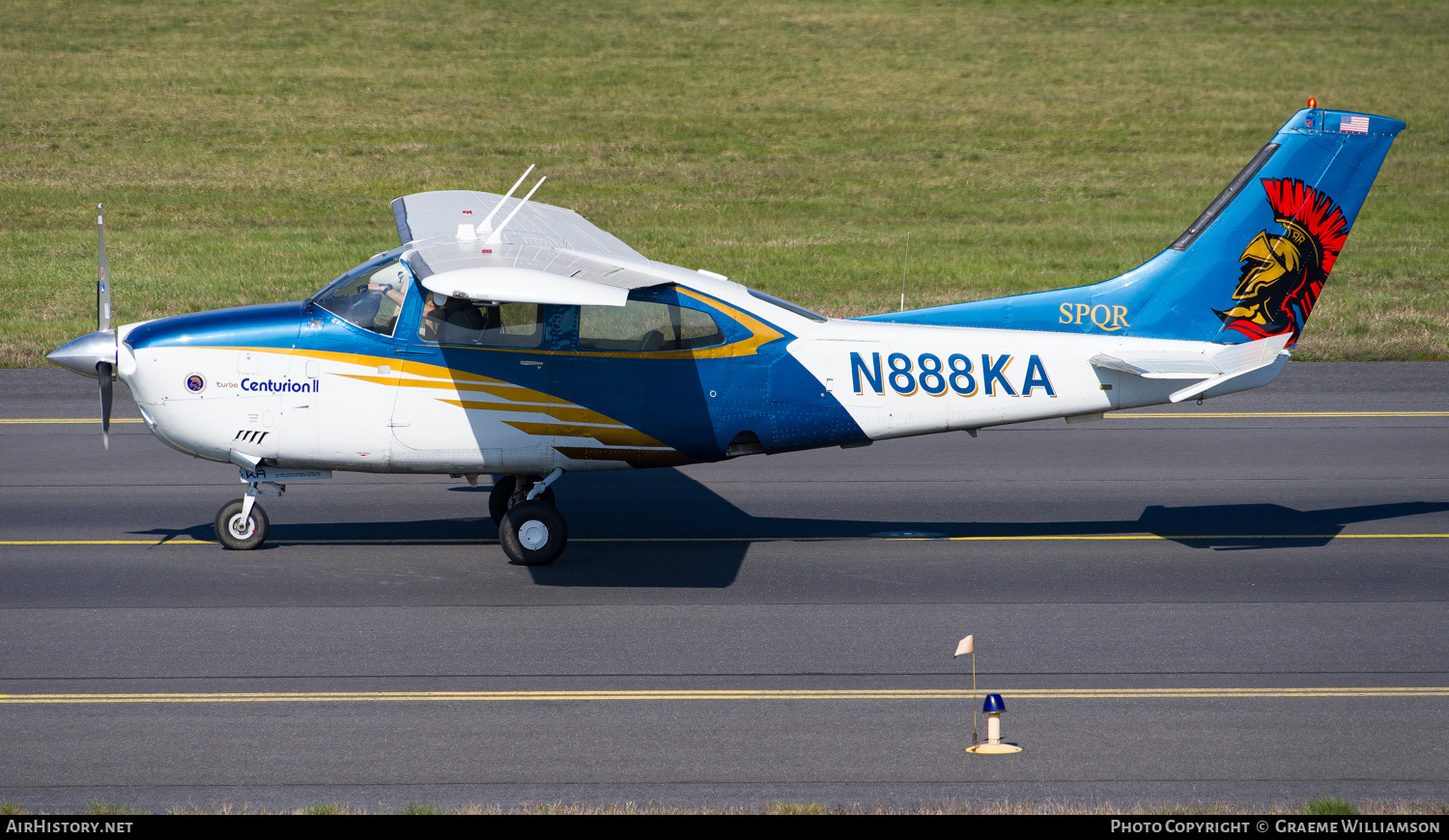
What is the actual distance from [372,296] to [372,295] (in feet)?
0.04

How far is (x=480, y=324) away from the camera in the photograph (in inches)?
408

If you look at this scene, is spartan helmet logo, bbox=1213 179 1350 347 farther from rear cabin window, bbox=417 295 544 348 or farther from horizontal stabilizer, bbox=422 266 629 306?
rear cabin window, bbox=417 295 544 348

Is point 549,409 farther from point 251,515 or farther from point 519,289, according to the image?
point 251,515

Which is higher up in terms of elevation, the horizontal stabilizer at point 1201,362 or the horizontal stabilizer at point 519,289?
the horizontal stabilizer at point 519,289

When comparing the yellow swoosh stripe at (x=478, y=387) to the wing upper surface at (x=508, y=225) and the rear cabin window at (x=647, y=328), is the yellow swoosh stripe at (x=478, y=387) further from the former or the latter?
the wing upper surface at (x=508, y=225)

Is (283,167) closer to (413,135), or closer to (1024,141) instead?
(413,135)

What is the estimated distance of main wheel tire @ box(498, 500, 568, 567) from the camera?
10.4 meters

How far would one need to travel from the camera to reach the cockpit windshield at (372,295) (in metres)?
10.3

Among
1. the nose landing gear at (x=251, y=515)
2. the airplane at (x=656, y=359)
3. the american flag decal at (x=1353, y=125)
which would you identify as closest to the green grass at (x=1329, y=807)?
the airplane at (x=656, y=359)

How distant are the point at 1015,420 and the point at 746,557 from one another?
7.84ft

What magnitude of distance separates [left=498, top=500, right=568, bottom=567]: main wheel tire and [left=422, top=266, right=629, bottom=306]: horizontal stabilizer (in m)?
2.06

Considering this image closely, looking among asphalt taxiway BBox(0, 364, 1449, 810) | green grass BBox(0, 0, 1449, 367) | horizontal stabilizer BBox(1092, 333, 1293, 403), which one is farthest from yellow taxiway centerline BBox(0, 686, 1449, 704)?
green grass BBox(0, 0, 1449, 367)

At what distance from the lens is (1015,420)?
35.5 ft

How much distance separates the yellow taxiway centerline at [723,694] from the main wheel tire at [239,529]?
9.30 ft
